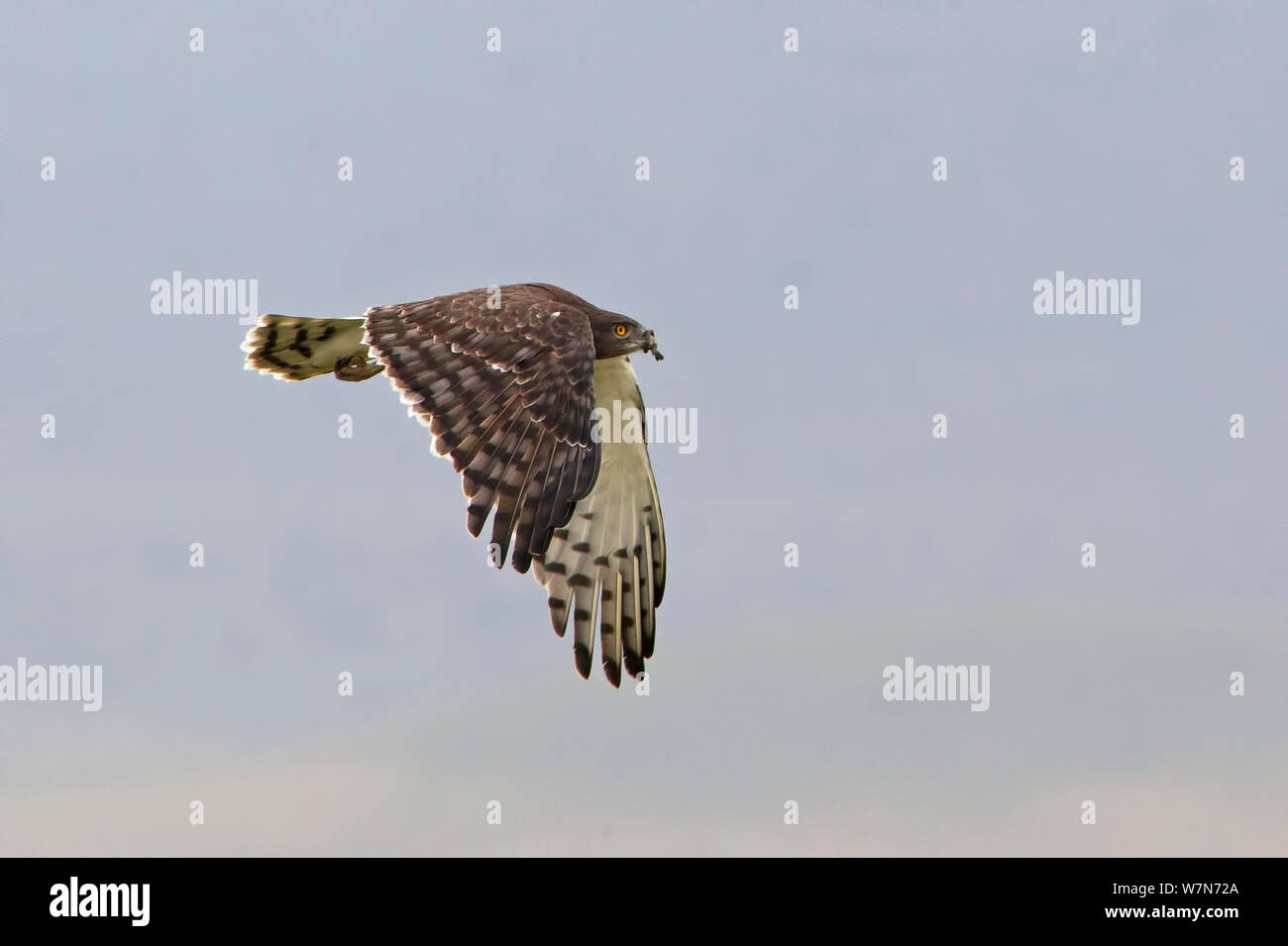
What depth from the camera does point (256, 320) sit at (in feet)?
59.2

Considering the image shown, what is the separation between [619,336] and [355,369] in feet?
9.80

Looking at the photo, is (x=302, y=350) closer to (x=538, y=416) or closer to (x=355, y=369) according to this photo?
(x=355, y=369)

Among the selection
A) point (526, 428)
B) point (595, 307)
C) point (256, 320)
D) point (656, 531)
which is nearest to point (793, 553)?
point (656, 531)

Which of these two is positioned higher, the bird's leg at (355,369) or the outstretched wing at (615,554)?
the bird's leg at (355,369)

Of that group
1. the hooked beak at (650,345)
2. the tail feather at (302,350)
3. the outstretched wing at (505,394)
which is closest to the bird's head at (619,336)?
the hooked beak at (650,345)

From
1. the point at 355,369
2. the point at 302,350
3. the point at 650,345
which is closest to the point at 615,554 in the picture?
the point at 650,345

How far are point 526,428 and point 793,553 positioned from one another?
5.58 metres

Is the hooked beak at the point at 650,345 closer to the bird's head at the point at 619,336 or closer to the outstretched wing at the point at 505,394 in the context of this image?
the bird's head at the point at 619,336

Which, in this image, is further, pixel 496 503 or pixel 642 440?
pixel 642 440

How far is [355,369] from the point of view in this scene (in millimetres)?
17969

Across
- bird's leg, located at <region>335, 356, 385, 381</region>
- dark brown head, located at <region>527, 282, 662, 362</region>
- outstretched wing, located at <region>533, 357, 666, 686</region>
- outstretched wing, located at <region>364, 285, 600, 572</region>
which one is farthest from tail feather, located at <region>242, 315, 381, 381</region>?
outstretched wing, located at <region>533, 357, 666, 686</region>

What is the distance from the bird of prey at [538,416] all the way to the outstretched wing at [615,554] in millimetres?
16

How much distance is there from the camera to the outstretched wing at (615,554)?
738 inches

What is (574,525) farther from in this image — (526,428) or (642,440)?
(526,428)
